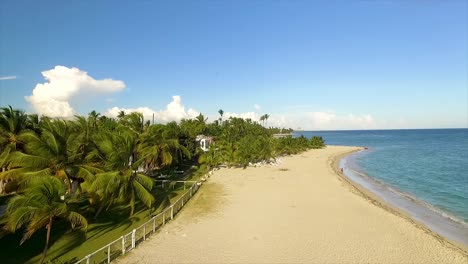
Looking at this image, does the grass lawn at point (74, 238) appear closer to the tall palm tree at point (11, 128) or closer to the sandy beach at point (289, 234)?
the sandy beach at point (289, 234)

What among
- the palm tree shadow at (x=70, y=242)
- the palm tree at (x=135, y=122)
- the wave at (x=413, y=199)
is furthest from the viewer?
the palm tree at (x=135, y=122)

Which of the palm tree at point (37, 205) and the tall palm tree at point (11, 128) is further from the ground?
the tall palm tree at point (11, 128)

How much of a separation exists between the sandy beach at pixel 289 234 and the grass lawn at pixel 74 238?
261 centimetres

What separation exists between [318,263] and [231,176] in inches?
865

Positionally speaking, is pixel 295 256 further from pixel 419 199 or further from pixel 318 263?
pixel 419 199

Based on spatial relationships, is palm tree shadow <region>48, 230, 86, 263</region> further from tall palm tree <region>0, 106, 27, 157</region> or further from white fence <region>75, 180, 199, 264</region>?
tall palm tree <region>0, 106, 27, 157</region>

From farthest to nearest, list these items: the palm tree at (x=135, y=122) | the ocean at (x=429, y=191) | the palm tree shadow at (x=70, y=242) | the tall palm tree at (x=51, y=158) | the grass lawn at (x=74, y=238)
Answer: the palm tree at (x=135, y=122) < the ocean at (x=429, y=191) < the tall palm tree at (x=51, y=158) < the palm tree shadow at (x=70, y=242) < the grass lawn at (x=74, y=238)

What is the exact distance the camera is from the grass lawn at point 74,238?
560 inches

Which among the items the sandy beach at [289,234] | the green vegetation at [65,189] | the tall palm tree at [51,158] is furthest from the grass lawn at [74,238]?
the tall palm tree at [51,158]

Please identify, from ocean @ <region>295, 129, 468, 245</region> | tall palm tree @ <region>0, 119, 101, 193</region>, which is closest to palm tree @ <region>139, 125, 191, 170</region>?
tall palm tree @ <region>0, 119, 101, 193</region>

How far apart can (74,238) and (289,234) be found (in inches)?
455

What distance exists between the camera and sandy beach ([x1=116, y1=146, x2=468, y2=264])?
13680 millimetres

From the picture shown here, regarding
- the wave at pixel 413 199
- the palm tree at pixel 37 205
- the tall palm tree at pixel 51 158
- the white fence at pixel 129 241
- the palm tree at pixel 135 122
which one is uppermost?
the palm tree at pixel 135 122

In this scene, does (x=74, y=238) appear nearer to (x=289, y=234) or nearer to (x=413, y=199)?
(x=289, y=234)
